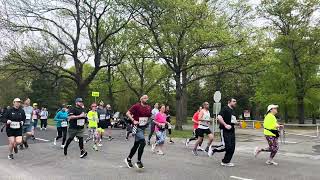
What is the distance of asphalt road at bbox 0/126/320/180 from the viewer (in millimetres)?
9719

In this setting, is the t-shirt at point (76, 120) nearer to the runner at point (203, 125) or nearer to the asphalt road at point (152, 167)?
the asphalt road at point (152, 167)

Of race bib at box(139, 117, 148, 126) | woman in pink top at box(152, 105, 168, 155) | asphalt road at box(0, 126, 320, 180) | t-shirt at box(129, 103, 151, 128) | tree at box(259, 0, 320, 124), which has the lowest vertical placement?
asphalt road at box(0, 126, 320, 180)

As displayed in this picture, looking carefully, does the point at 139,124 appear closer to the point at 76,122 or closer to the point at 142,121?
the point at 142,121

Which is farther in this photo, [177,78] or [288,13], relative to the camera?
[288,13]

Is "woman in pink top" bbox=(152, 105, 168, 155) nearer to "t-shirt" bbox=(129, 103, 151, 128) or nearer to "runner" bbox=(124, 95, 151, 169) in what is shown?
"runner" bbox=(124, 95, 151, 169)

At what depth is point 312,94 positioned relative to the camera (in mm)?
42375

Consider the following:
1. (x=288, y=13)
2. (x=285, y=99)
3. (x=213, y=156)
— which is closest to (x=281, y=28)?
(x=288, y=13)

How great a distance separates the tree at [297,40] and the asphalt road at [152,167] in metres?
26.7

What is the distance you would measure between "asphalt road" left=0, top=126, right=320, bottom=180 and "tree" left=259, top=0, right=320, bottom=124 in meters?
26.7

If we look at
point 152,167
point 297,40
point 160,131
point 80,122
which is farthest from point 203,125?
point 297,40

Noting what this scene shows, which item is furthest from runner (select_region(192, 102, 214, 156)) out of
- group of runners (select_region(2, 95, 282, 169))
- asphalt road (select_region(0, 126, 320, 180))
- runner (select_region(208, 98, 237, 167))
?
runner (select_region(208, 98, 237, 167))

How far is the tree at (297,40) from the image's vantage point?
1564 inches

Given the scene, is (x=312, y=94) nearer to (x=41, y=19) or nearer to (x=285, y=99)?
(x=285, y=99)

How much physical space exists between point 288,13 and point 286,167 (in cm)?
3140
